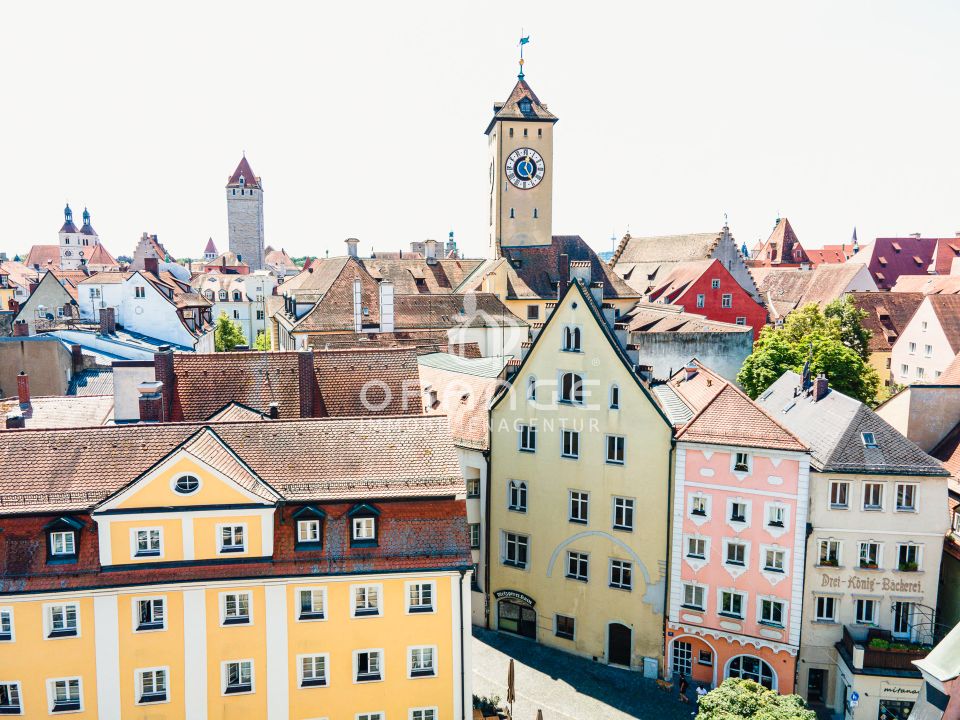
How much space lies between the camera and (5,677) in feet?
68.0

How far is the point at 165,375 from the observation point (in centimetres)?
3191

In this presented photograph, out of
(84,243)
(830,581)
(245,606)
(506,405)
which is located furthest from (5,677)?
(84,243)

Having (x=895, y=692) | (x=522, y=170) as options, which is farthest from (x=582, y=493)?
(x=522, y=170)

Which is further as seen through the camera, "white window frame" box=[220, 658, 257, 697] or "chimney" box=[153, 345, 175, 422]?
"chimney" box=[153, 345, 175, 422]

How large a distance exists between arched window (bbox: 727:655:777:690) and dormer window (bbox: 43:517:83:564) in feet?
81.3

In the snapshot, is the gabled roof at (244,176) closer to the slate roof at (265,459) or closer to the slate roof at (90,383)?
the slate roof at (90,383)

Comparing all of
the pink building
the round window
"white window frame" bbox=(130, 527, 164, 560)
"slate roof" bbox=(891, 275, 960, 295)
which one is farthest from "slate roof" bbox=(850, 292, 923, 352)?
"white window frame" bbox=(130, 527, 164, 560)

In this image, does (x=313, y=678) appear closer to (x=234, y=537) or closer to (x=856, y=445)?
(x=234, y=537)

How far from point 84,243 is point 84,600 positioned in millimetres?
188461

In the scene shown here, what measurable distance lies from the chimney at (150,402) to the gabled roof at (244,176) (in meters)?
147

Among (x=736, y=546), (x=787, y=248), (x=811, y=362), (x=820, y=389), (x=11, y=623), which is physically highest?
(x=787, y=248)

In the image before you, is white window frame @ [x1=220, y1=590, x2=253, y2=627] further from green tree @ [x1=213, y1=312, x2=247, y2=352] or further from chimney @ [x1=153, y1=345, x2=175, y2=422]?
green tree @ [x1=213, y1=312, x2=247, y2=352]

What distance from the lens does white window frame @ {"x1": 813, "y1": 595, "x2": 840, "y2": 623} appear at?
29.3 m

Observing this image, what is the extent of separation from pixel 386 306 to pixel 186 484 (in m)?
32.6
